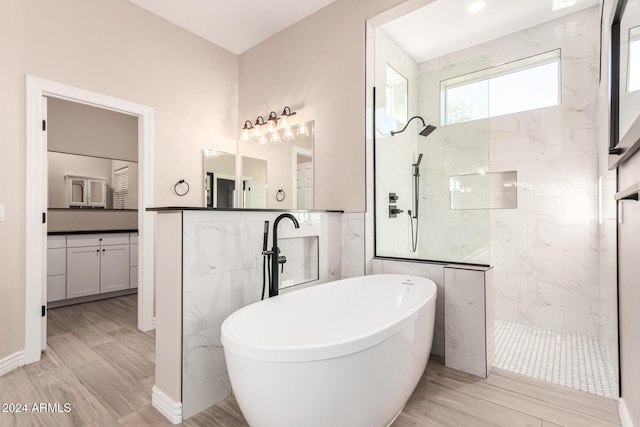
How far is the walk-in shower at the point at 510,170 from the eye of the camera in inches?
98.1

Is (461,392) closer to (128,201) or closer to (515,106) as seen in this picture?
(515,106)

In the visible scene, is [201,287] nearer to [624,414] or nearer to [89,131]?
[624,414]

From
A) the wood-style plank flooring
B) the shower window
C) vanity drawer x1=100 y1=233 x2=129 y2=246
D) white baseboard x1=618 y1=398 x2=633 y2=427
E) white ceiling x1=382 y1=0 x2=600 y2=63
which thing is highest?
white ceiling x1=382 y1=0 x2=600 y2=63

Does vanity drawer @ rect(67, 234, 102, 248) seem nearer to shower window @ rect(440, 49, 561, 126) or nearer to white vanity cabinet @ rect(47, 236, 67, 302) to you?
white vanity cabinet @ rect(47, 236, 67, 302)

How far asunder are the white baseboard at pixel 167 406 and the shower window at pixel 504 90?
2670 millimetres

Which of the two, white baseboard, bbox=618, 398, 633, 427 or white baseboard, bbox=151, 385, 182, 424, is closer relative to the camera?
white baseboard, bbox=618, 398, 633, 427

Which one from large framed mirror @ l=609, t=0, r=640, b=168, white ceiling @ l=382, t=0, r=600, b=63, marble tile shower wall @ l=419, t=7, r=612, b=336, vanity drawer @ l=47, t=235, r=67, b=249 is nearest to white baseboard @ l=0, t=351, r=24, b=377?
vanity drawer @ l=47, t=235, r=67, b=249

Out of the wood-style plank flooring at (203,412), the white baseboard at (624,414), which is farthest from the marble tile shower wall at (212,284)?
the white baseboard at (624,414)

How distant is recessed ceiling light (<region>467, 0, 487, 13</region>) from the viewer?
2.69m

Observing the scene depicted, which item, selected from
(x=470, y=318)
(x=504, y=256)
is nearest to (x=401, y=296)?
(x=470, y=318)

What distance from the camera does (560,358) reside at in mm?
2328

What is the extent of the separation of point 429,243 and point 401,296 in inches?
23.1

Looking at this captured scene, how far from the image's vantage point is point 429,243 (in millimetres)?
2592

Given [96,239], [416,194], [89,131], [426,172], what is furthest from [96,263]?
[426,172]
